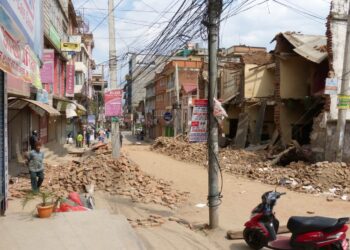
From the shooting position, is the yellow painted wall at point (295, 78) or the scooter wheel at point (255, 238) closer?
the scooter wheel at point (255, 238)

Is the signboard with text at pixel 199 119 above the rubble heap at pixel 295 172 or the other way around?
above

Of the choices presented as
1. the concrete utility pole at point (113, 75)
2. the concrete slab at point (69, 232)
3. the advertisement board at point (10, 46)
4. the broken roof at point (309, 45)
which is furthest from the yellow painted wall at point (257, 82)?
the advertisement board at point (10, 46)

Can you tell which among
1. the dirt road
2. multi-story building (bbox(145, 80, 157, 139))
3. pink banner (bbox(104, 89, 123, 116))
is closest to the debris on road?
the dirt road

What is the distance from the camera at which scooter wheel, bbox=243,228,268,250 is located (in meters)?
7.22

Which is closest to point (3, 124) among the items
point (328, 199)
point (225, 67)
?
point (328, 199)

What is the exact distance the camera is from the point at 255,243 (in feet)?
24.1

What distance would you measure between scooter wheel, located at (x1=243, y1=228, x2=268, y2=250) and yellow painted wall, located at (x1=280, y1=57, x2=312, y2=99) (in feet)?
53.0

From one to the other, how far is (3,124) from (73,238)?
3.07 m

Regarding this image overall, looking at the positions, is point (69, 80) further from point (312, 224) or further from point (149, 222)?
point (312, 224)

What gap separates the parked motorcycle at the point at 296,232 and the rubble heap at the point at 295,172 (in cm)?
634

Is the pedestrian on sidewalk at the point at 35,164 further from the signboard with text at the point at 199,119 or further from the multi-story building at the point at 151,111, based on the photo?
the multi-story building at the point at 151,111

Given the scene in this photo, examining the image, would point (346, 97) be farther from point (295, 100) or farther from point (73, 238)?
point (73, 238)

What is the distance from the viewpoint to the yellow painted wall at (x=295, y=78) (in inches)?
899

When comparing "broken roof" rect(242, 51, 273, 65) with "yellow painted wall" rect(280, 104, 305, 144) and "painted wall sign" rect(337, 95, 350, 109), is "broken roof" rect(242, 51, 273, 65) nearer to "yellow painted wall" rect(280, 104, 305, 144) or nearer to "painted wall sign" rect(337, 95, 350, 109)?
"yellow painted wall" rect(280, 104, 305, 144)
